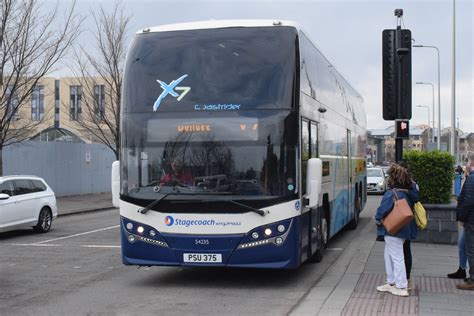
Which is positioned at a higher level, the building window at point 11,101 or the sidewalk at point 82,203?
the building window at point 11,101

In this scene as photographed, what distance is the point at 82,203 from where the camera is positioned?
2703 cm

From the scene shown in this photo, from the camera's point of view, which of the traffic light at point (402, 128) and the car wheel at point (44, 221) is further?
the car wheel at point (44, 221)

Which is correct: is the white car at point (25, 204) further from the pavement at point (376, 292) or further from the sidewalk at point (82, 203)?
the pavement at point (376, 292)

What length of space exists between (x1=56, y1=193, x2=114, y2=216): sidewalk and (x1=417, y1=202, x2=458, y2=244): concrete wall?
14.3 meters

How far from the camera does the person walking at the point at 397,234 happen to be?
7.60m

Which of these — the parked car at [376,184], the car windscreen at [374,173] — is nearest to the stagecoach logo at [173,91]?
the parked car at [376,184]

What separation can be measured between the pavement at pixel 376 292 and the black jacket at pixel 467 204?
3.19ft

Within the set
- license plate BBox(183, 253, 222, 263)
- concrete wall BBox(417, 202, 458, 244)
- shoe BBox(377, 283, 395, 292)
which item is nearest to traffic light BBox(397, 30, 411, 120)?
concrete wall BBox(417, 202, 458, 244)

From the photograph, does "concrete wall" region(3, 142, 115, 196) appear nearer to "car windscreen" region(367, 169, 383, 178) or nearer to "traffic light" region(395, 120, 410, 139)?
"car windscreen" region(367, 169, 383, 178)

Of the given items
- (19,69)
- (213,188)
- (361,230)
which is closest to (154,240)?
(213,188)

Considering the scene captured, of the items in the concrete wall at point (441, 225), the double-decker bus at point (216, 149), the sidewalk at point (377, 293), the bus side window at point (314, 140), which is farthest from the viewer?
the concrete wall at point (441, 225)

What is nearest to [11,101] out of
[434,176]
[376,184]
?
[434,176]

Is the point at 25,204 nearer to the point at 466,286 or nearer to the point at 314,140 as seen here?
the point at 314,140

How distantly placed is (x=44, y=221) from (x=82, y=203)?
432 inches
